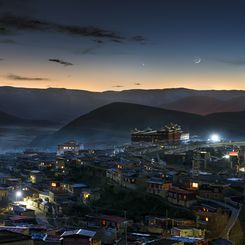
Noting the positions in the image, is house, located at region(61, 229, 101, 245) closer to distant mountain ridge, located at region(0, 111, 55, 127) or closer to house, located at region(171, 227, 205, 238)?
house, located at region(171, 227, 205, 238)

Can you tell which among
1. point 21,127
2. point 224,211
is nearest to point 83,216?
point 224,211

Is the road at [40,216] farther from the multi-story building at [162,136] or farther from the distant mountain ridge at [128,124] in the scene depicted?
the distant mountain ridge at [128,124]

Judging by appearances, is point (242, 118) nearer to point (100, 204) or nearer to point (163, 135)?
point (163, 135)

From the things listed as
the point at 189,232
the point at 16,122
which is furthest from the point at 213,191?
the point at 16,122

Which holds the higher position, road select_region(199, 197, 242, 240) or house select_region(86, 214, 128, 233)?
road select_region(199, 197, 242, 240)

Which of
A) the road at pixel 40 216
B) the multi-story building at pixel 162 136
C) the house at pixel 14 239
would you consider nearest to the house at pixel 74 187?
the road at pixel 40 216

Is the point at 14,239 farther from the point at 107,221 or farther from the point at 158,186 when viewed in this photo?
the point at 158,186

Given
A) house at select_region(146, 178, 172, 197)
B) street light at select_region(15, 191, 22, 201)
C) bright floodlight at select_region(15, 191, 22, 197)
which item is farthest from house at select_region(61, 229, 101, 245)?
bright floodlight at select_region(15, 191, 22, 197)
